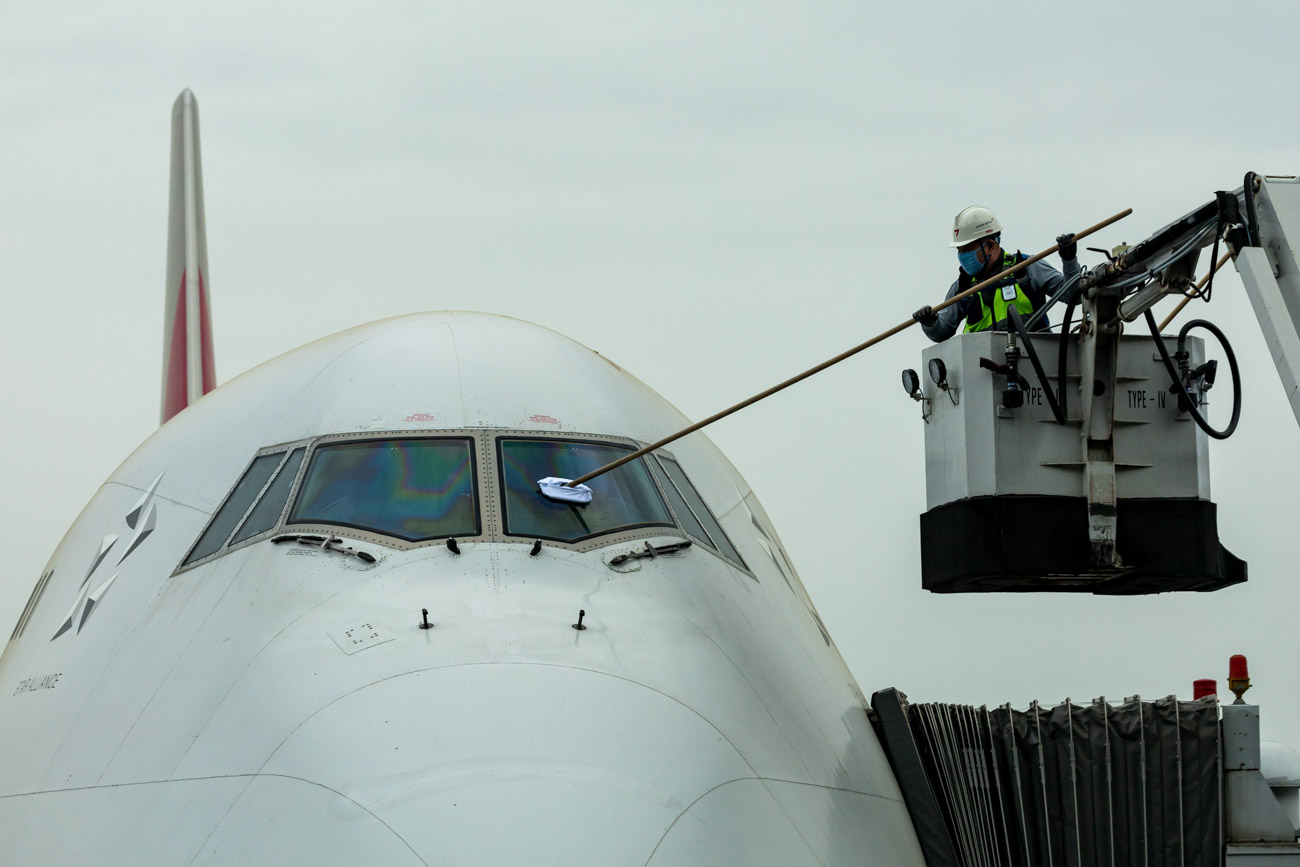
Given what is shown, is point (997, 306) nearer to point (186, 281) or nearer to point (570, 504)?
point (570, 504)

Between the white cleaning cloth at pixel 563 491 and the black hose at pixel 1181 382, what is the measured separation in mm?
3517

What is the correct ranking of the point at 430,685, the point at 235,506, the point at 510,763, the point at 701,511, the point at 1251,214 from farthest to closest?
the point at 701,511 < the point at 1251,214 < the point at 235,506 < the point at 430,685 < the point at 510,763

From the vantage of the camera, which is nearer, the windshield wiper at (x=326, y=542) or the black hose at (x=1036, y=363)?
the windshield wiper at (x=326, y=542)

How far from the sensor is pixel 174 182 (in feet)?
60.8

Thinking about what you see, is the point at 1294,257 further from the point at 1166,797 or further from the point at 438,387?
the point at 438,387

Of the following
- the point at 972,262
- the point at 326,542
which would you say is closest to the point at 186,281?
the point at 972,262

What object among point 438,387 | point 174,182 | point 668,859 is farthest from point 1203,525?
point 174,182

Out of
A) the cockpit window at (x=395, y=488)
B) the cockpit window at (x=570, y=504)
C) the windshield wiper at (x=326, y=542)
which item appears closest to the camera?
the windshield wiper at (x=326, y=542)

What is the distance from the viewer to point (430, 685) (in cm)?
589

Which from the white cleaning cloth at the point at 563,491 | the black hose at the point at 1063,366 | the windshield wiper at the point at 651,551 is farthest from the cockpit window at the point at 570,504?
the black hose at the point at 1063,366

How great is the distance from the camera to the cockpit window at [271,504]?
741 centimetres

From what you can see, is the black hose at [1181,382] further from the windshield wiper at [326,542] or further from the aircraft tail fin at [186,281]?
the aircraft tail fin at [186,281]

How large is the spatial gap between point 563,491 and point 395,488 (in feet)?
2.57

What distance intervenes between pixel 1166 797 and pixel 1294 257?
10.8ft
